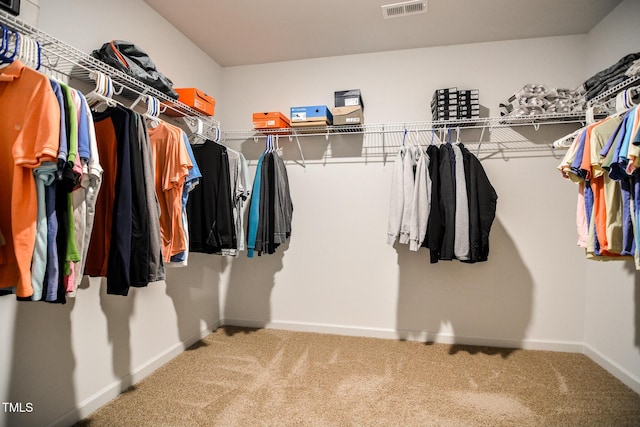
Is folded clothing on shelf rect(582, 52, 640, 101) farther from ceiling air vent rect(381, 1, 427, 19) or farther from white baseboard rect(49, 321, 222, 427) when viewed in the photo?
white baseboard rect(49, 321, 222, 427)

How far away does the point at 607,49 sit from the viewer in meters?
2.46

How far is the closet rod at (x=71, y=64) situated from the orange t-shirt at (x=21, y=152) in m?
0.22

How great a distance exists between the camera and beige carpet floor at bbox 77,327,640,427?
71.8 inches

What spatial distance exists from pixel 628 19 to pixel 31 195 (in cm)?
353

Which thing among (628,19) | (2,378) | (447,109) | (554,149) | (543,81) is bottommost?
(2,378)

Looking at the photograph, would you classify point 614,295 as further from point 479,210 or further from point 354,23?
point 354,23

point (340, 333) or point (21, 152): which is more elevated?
point (21, 152)

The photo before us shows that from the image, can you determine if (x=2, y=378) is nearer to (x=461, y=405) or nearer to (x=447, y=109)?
(x=461, y=405)

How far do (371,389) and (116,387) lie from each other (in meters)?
1.60

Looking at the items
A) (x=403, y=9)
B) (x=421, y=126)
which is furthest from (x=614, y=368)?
(x=403, y=9)

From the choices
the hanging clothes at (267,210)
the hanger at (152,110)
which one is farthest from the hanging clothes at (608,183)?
the hanger at (152,110)

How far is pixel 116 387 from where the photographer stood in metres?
2.04

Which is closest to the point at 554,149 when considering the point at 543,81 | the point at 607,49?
the point at 543,81

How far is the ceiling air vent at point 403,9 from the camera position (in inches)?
92.8
